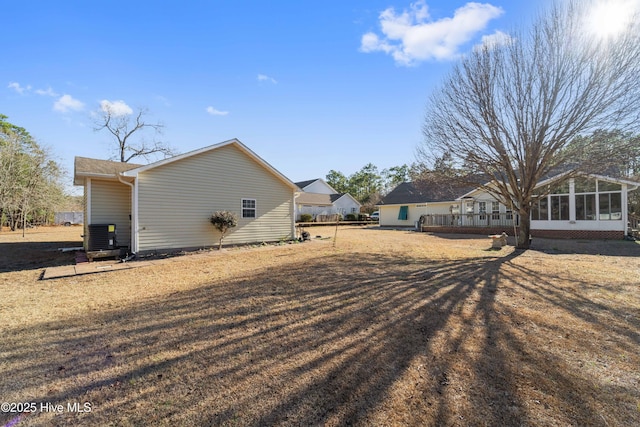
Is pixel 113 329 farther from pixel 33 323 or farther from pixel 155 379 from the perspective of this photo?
pixel 155 379

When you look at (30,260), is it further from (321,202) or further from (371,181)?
(371,181)

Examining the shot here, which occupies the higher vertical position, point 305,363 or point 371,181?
point 371,181

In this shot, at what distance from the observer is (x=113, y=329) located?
160 inches

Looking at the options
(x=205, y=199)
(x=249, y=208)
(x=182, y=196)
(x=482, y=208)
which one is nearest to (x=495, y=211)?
(x=482, y=208)

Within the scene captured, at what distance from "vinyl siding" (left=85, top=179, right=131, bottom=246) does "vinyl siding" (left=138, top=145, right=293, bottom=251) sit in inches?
71.0

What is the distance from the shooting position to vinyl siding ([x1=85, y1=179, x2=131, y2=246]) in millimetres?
10750

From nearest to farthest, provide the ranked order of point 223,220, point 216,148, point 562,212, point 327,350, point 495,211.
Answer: point 327,350 → point 223,220 → point 216,148 → point 562,212 → point 495,211

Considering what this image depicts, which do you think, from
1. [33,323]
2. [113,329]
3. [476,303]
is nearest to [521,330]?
[476,303]

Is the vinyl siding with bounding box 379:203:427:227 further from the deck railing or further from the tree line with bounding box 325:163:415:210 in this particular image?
the tree line with bounding box 325:163:415:210

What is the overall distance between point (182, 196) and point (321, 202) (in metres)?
29.7

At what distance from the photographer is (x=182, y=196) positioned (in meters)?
11.2

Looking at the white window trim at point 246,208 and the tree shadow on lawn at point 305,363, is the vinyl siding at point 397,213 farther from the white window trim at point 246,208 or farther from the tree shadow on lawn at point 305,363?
the tree shadow on lawn at point 305,363

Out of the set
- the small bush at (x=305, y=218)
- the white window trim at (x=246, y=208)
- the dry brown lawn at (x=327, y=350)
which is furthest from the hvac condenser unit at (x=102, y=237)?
the small bush at (x=305, y=218)

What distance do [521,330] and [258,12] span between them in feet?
38.2
